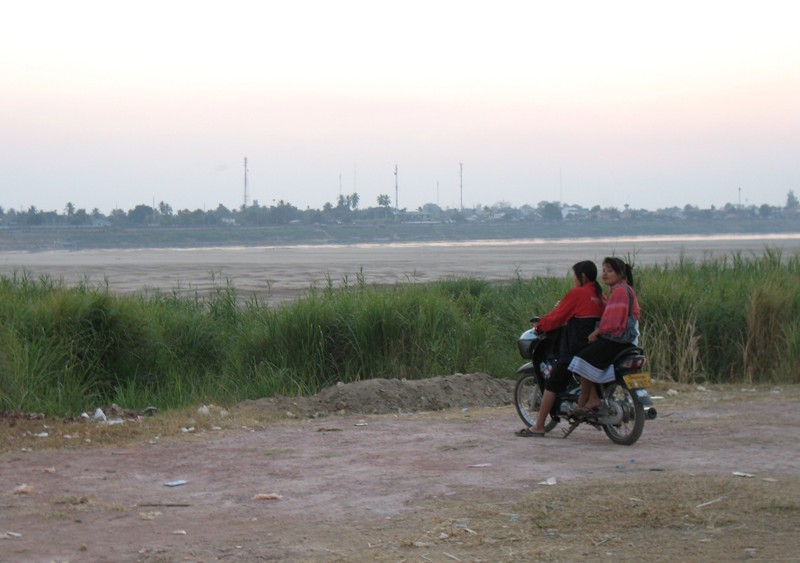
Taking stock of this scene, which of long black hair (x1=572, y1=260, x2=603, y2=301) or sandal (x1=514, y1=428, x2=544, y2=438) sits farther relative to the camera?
sandal (x1=514, y1=428, x2=544, y2=438)

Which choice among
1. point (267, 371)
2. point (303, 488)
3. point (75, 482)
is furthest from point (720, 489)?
point (267, 371)

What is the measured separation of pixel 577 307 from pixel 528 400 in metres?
1.31

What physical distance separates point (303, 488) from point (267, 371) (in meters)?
6.52

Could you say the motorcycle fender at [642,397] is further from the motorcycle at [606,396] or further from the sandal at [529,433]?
the sandal at [529,433]

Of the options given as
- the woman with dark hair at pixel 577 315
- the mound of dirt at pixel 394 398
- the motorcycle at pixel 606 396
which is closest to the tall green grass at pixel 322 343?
the mound of dirt at pixel 394 398

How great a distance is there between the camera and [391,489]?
737 centimetres

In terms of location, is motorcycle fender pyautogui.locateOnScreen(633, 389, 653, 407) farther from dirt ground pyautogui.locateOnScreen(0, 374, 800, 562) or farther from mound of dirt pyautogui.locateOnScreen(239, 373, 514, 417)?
mound of dirt pyautogui.locateOnScreen(239, 373, 514, 417)

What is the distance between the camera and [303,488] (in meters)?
7.48

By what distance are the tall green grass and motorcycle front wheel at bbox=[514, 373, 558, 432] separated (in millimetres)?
3744

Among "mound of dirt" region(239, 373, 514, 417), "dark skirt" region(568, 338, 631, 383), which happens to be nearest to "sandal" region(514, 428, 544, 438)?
"dark skirt" region(568, 338, 631, 383)

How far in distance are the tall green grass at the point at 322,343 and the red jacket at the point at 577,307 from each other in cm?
474

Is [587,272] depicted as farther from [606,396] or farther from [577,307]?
[606,396]

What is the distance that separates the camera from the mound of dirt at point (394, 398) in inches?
453

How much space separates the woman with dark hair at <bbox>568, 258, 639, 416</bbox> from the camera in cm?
888
